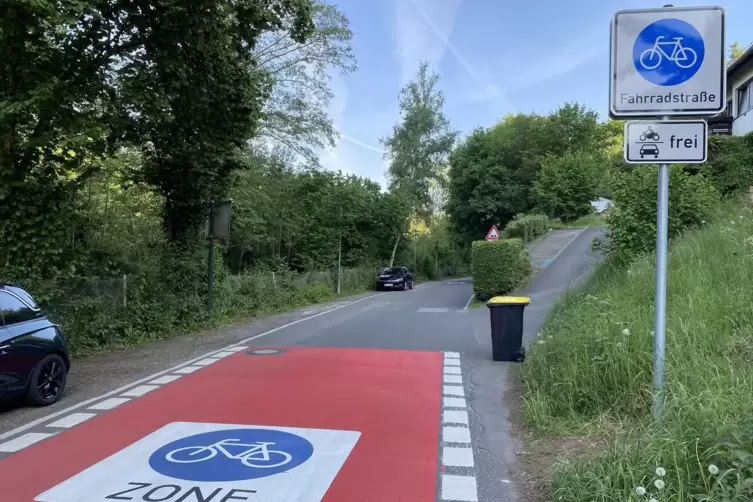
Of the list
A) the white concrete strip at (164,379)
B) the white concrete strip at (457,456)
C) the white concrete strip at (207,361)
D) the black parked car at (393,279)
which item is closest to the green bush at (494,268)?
the black parked car at (393,279)

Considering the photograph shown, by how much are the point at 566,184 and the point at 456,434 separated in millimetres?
41543

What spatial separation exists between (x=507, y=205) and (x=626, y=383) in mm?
41927

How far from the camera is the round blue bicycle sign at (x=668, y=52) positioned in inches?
162

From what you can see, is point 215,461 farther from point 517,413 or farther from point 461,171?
point 461,171

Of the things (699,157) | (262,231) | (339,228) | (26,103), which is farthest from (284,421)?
(339,228)

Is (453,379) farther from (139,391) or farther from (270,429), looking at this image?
(139,391)

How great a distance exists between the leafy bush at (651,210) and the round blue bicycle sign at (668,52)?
7.91m

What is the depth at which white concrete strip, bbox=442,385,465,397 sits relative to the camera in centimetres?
732

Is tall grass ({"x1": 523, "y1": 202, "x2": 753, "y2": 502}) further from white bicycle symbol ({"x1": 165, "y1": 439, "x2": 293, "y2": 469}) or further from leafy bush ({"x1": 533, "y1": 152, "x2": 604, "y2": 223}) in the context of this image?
leafy bush ({"x1": 533, "y1": 152, "x2": 604, "y2": 223})

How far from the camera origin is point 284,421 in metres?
5.88

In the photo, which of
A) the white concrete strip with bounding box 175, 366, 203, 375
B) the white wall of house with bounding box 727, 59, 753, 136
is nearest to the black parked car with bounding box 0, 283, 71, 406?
the white concrete strip with bounding box 175, 366, 203, 375

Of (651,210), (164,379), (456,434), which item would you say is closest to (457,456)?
(456,434)

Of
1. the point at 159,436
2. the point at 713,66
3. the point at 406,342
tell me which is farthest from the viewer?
the point at 406,342

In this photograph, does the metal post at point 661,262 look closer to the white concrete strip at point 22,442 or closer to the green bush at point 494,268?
the white concrete strip at point 22,442
